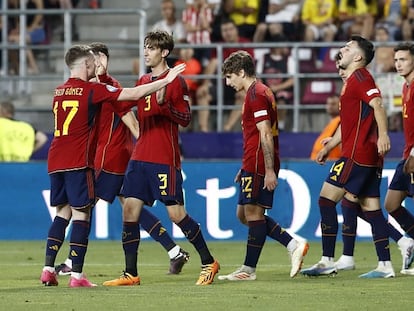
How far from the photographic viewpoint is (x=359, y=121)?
456 inches

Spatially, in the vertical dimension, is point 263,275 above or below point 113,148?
below

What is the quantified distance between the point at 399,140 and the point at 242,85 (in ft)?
25.3

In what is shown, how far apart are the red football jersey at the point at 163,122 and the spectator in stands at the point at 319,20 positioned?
962 cm

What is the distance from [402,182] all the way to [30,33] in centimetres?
1083

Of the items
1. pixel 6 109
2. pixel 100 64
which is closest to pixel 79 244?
pixel 100 64

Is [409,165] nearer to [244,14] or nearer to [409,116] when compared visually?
[409,116]

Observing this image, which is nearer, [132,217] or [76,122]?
[76,122]

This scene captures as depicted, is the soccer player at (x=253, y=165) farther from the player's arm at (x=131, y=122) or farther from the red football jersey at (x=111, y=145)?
the red football jersey at (x=111, y=145)

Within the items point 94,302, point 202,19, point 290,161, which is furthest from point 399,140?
point 94,302

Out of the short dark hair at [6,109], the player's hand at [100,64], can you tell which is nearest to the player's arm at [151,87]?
the player's hand at [100,64]

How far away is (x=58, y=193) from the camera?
11.0 m

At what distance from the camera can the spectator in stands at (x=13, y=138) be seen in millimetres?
17969

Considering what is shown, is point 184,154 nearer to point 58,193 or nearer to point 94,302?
point 58,193

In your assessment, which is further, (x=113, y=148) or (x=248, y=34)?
(x=248, y=34)
